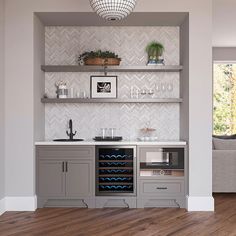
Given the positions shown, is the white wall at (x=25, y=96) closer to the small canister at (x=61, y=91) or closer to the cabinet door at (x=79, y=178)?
the cabinet door at (x=79, y=178)

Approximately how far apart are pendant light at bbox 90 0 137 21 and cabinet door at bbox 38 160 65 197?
2.20m

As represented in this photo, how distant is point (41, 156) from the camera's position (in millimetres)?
5055

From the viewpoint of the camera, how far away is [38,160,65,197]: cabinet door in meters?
5.05

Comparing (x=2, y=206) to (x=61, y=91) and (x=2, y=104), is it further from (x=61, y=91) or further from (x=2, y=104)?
(x=61, y=91)

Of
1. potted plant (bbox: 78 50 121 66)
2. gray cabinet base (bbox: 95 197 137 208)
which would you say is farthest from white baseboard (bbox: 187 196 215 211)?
potted plant (bbox: 78 50 121 66)

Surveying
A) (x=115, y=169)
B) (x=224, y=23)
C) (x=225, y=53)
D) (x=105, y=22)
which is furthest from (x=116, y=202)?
(x=225, y=53)

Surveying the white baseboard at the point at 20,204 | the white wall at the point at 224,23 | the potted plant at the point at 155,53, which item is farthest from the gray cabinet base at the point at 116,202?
the white wall at the point at 224,23

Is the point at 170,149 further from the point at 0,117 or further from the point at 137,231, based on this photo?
the point at 0,117

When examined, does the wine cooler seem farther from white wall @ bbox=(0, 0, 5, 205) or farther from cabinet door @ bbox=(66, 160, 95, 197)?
white wall @ bbox=(0, 0, 5, 205)

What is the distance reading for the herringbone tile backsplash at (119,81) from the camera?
5637 mm

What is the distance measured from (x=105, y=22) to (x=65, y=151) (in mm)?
1906

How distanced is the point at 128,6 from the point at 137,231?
229cm

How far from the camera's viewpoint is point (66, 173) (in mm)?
5062

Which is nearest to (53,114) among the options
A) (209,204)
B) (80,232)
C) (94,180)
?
(94,180)
